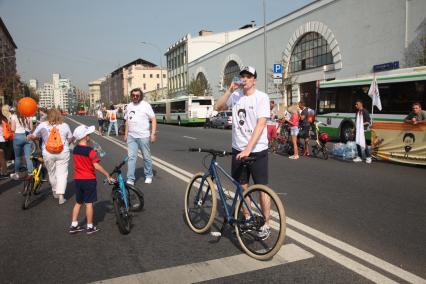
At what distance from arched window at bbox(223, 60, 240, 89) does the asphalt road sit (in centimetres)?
4005

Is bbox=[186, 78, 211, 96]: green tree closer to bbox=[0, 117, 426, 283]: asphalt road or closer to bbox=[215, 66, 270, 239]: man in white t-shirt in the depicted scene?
bbox=[0, 117, 426, 283]: asphalt road

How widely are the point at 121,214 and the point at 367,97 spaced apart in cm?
1346

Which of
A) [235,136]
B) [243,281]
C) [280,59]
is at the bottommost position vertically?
[243,281]

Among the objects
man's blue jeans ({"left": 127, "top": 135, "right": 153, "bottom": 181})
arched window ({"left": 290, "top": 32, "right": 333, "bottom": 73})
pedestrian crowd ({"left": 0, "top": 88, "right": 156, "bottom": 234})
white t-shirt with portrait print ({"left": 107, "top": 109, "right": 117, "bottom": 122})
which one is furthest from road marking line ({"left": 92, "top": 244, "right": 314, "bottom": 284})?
arched window ({"left": 290, "top": 32, "right": 333, "bottom": 73})

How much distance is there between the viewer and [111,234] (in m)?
4.94

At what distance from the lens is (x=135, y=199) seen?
5781 mm

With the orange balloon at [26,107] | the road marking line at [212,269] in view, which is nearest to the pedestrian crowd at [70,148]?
the orange balloon at [26,107]

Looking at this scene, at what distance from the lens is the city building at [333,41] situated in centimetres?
2248

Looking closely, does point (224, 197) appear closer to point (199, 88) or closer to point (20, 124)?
point (20, 124)

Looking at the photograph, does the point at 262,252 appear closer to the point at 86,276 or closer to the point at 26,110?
the point at 86,276

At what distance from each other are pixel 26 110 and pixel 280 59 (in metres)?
30.2

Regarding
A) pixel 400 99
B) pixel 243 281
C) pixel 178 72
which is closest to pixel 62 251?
pixel 243 281

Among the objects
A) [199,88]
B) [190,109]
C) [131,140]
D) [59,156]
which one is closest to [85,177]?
[59,156]

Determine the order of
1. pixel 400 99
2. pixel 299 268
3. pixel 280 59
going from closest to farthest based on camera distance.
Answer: pixel 299 268 < pixel 400 99 < pixel 280 59
